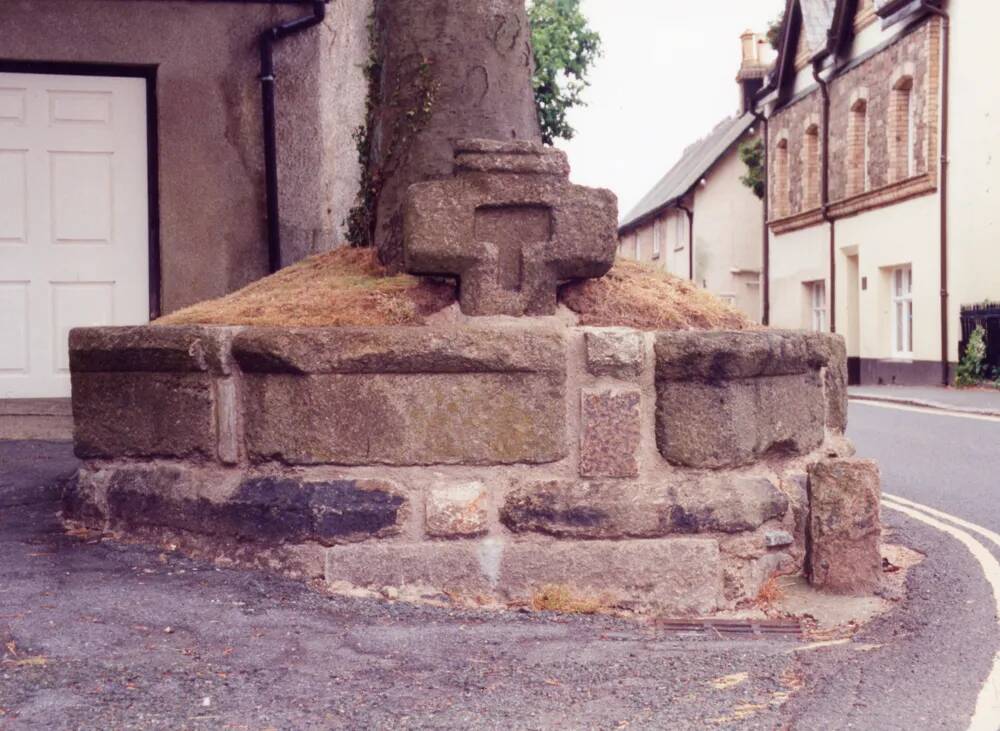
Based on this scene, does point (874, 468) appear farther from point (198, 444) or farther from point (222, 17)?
point (222, 17)

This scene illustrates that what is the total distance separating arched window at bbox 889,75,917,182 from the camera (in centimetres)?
2178

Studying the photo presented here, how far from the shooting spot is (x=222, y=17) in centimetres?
858


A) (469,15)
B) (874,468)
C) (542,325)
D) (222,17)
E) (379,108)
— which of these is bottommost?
(874,468)

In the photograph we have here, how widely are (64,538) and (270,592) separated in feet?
4.10

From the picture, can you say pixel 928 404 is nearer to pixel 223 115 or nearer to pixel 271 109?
pixel 271 109

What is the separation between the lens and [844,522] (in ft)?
15.9

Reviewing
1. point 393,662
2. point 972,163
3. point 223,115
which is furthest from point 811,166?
point 393,662

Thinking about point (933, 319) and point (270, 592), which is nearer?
point (270, 592)

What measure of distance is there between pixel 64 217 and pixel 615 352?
5.31 meters

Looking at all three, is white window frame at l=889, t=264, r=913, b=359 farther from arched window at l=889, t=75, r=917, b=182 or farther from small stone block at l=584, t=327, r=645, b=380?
small stone block at l=584, t=327, r=645, b=380

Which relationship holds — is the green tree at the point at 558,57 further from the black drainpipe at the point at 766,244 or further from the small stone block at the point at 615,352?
the small stone block at the point at 615,352

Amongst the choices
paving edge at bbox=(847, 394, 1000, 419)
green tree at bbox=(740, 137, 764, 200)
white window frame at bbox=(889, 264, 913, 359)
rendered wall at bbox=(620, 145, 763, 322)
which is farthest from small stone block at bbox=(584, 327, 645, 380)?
rendered wall at bbox=(620, 145, 763, 322)

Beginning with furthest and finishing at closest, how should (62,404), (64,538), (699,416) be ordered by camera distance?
(62,404), (64,538), (699,416)

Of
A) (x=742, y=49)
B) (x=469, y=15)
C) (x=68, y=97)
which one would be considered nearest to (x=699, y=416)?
(x=469, y=15)
